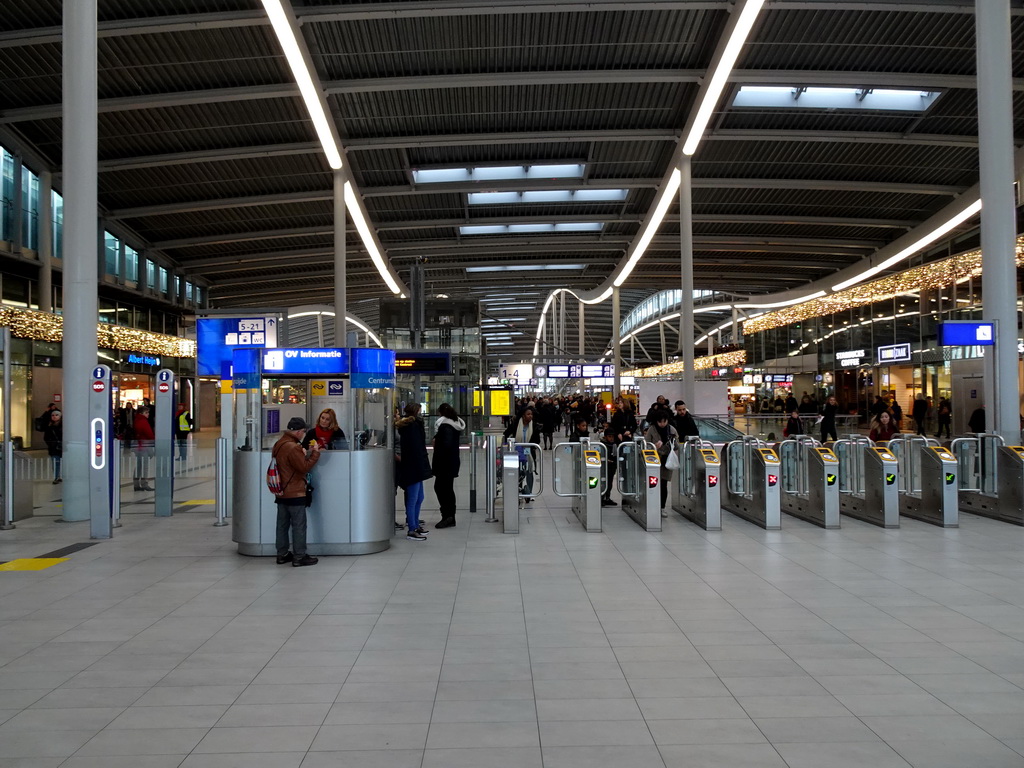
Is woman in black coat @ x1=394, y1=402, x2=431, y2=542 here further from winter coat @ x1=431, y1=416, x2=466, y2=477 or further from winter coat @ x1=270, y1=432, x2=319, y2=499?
winter coat @ x1=270, y1=432, x2=319, y2=499

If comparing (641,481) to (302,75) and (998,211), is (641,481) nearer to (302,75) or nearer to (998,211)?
(998,211)

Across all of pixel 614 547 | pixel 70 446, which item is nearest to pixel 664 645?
pixel 614 547

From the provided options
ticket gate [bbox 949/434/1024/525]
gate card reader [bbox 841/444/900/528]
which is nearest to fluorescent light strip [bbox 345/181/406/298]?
gate card reader [bbox 841/444/900/528]

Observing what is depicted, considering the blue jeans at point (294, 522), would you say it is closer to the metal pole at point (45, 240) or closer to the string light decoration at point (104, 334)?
the string light decoration at point (104, 334)

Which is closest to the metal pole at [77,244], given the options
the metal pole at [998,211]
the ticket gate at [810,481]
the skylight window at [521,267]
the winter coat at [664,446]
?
the winter coat at [664,446]

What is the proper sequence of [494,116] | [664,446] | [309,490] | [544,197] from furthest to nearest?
1. [544,197]
2. [494,116]
3. [664,446]
4. [309,490]

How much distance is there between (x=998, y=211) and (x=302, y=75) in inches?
608

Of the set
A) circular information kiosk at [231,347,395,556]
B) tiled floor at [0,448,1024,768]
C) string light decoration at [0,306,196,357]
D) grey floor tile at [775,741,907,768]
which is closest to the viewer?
grey floor tile at [775,741,907,768]

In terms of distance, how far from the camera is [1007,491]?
11.7 m

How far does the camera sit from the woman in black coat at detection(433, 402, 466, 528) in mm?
11539

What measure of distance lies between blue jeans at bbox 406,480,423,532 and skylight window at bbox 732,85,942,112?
58.8ft

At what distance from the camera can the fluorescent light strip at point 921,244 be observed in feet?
105

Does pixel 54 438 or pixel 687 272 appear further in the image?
pixel 687 272

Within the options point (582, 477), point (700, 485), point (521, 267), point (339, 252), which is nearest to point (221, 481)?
point (582, 477)
